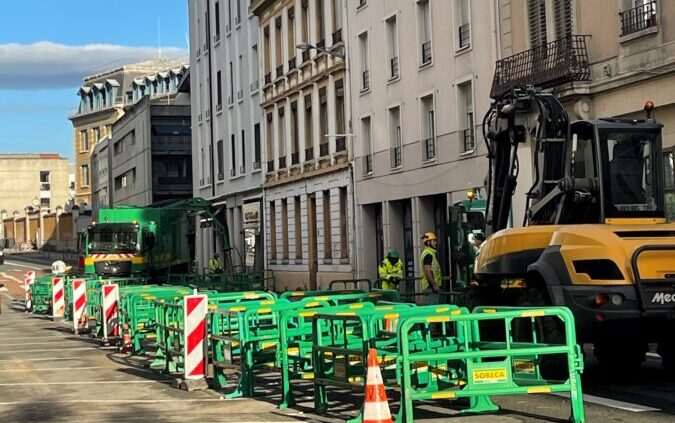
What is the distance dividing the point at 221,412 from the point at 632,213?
527 cm

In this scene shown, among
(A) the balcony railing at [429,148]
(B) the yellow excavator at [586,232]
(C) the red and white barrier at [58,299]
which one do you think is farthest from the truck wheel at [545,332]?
(C) the red and white barrier at [58,299]

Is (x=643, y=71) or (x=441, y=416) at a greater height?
(x=643, y=71)

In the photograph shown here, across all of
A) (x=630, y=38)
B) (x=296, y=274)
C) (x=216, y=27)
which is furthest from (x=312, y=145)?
(x=630, y=38)

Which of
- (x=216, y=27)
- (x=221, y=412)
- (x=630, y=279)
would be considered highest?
(x=216, y=27)

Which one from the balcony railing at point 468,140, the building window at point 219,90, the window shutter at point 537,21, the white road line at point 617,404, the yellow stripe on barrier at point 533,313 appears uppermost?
the building window at point 219,90

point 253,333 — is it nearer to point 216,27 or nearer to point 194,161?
point 216,27

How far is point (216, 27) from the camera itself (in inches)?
2537

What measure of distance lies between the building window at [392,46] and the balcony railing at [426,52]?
2.18 meters

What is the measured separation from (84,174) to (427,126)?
114087 millimetres

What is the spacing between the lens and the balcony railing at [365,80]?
41406mm

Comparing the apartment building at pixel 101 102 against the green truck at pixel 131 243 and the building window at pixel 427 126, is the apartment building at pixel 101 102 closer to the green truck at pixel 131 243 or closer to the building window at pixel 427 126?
the green truck at pixel 131 243

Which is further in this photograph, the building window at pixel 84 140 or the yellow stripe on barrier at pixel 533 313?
the building window at pixel 84 140

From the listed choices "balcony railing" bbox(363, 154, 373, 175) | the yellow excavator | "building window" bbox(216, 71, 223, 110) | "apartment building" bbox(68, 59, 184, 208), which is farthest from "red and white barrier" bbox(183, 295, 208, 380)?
"apartment building" bbox(68, 59, 184, 208)

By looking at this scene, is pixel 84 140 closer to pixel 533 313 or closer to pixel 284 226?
pixel 284 226
